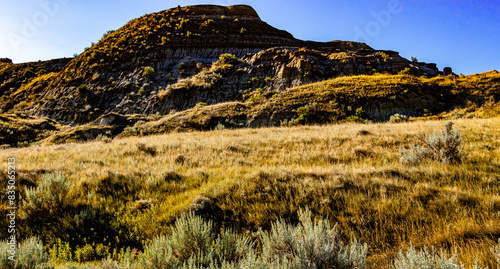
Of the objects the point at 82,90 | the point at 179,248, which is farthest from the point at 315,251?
the point at 82,90

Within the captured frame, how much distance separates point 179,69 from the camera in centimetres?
3953

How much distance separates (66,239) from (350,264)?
4.25 m

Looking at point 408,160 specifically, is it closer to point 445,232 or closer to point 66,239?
point 445,232

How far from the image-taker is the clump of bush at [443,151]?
19.2ft

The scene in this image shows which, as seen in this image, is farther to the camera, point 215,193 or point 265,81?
point 265,81

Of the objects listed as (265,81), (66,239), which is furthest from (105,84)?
(66,239)

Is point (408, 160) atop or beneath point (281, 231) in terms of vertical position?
atop

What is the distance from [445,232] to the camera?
9.85 feet

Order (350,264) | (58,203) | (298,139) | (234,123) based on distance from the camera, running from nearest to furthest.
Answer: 1. (350,264)
2. (58,203)
3. (298,139)
4. (234,123)

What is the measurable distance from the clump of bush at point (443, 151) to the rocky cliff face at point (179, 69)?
2480 centimetres

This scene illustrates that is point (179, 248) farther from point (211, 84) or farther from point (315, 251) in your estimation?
point (211, 84)

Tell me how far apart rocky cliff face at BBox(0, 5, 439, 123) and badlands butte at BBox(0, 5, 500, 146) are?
185mm

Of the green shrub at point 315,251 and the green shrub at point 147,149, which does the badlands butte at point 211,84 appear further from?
the green shrub at point 315,251

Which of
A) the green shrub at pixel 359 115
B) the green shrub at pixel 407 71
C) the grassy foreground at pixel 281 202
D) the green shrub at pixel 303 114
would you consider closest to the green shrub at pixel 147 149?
the grassy foreground at pixel 281 202
